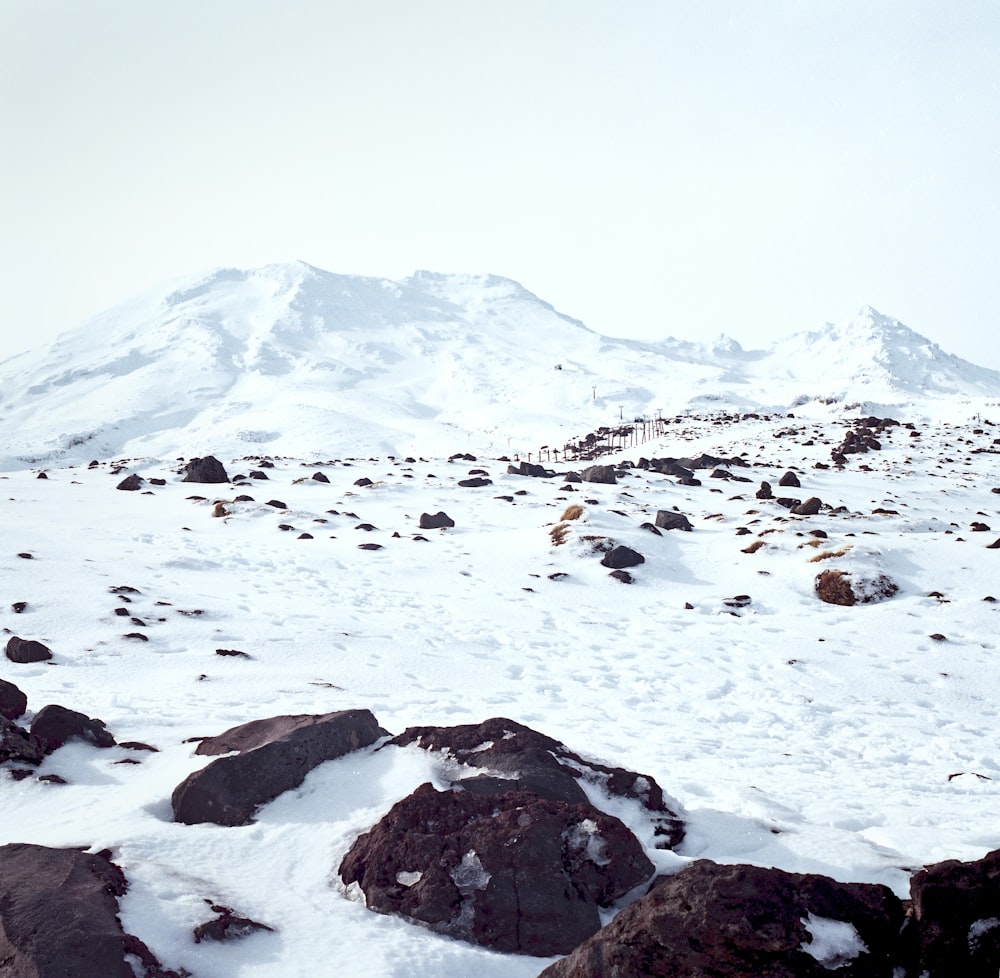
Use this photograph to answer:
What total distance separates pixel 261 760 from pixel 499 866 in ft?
7.46

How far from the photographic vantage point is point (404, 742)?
20.3ft

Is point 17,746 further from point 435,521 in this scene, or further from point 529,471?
point 529,471

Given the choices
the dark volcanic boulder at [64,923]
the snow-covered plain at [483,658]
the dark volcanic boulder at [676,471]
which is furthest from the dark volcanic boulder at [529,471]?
the dark volcanic boulder at [64,923]

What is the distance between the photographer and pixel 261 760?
5613 millimetres

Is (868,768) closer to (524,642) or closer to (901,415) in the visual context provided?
(524,642)

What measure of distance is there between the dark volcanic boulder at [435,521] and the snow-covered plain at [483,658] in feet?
1.66

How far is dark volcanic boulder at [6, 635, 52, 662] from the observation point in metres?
9.08

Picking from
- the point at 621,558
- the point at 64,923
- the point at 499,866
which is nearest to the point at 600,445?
the point at 621,558

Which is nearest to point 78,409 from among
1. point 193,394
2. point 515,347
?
point 193,394

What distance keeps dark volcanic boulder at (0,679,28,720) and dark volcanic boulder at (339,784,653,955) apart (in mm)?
3871

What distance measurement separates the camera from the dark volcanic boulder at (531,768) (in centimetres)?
539

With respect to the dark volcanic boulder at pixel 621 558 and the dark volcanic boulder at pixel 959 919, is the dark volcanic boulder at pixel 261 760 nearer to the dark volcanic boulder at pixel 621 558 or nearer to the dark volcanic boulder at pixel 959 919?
the dark volcanic boulder at pixel 959 919

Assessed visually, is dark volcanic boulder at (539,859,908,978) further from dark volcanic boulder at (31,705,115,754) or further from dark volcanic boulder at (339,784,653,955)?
dark volcanic boulder at (31,705,115,754)

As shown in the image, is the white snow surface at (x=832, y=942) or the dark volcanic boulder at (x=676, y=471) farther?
the dark volcanic boulder at (x=676, y=471)
